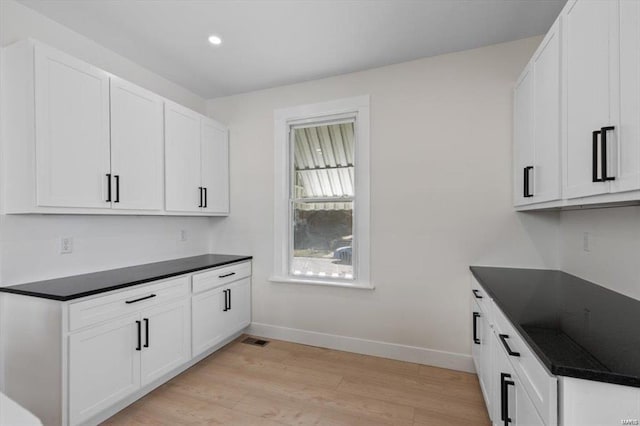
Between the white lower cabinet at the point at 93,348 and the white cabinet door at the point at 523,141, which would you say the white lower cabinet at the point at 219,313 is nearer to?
the white lower cabinet at the point at 93,348

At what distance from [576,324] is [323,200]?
2.36 meters

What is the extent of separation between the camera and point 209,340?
9.28ft

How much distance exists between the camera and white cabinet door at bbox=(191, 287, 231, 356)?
2.68 meters

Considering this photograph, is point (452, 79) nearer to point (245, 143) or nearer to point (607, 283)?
point (607, 283)

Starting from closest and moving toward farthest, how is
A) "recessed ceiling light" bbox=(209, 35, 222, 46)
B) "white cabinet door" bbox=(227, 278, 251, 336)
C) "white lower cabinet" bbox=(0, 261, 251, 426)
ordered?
1. "white lower cabinet" bbox=(0, 261, 251, 426)
2. "recessed ceiling light" bbox=(209, 35, 222, 46)
3. "white cabinet door" bbox=(227, 278, 251, 336)

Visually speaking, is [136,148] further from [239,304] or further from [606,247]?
[606,247]

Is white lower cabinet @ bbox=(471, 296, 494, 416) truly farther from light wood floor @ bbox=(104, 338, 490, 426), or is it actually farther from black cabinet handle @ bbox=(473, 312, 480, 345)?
light wood floor @ bbox=(104, 338, 490, 426)

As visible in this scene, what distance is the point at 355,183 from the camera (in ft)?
10.1

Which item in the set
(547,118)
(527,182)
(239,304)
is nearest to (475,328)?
(527,182)

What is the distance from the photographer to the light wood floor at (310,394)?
79.9 inches

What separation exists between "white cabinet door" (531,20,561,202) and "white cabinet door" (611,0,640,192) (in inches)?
19.8

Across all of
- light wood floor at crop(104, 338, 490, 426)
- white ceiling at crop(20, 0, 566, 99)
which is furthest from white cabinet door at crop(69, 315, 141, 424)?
white ceiling at crop(20, 0, 566, 99)

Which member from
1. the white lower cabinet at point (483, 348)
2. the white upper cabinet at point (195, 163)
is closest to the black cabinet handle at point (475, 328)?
the white lower cabinet at point (483, 348)

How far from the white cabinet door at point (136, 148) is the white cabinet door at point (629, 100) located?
3027mm
